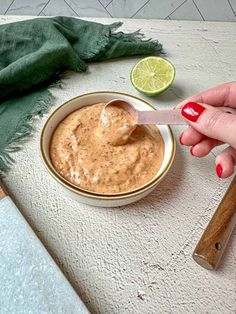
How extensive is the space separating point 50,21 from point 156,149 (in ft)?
1.94

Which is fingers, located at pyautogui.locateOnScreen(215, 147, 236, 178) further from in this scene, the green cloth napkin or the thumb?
the green cloth napkin

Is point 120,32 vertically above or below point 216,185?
above

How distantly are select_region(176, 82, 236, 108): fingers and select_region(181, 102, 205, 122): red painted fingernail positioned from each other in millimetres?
119

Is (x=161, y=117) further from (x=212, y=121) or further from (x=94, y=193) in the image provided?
(x=94, y=193)

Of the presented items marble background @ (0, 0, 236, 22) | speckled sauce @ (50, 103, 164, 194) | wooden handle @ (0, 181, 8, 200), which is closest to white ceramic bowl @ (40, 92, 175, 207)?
speckled sauce @ (50, 103, 164, 194)

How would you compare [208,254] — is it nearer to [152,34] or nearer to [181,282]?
[181,282]

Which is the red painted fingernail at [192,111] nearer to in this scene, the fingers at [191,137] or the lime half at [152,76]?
the fingers at [191,137]

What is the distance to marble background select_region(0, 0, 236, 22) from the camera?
4.49 ft

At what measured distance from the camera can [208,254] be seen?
2.35 feet

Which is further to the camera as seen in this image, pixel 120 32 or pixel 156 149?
pixel 120 32

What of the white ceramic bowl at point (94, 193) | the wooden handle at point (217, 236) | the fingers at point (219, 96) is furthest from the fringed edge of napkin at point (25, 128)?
the wooden handle at point (217, 236)

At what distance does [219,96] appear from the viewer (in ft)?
3.03

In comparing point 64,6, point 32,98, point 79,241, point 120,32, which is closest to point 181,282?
point 79,241

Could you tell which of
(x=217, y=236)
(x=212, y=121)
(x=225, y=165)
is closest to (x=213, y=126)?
(x=212, y=121)
